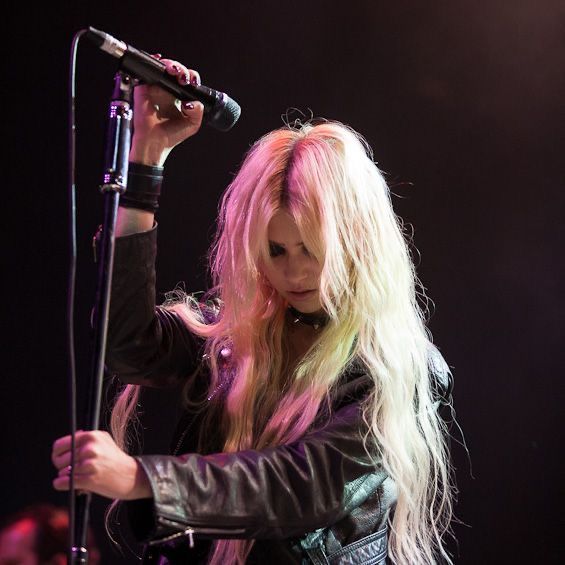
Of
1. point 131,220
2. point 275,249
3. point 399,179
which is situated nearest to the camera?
point 131,220

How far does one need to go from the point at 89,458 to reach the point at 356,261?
701mm

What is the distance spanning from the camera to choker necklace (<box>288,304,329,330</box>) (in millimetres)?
1544

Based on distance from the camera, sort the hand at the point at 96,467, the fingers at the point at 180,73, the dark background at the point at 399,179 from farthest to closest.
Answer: the dark background at the point at 399,179, the fingers at the point at 180,73, the hand at the point at 96,467

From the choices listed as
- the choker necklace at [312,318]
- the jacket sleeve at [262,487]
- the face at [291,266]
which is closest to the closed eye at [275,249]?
the face at [291,266]

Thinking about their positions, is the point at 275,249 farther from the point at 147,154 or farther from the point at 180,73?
the point at 180,73

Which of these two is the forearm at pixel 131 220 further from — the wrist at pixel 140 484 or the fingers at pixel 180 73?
the wrist at pixel 140 484

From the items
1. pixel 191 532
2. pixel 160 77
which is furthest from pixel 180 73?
pixel 191 532

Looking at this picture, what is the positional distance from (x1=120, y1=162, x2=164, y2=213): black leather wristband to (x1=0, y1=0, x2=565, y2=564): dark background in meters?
0.99

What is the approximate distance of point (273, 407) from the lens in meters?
1.49

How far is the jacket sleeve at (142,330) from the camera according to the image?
1.34 meters

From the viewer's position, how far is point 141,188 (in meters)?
1.32

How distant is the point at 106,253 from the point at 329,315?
60 cm

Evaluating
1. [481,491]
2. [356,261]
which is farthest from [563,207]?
[356,261]

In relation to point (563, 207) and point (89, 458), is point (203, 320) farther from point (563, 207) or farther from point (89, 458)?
point (563, 207)
